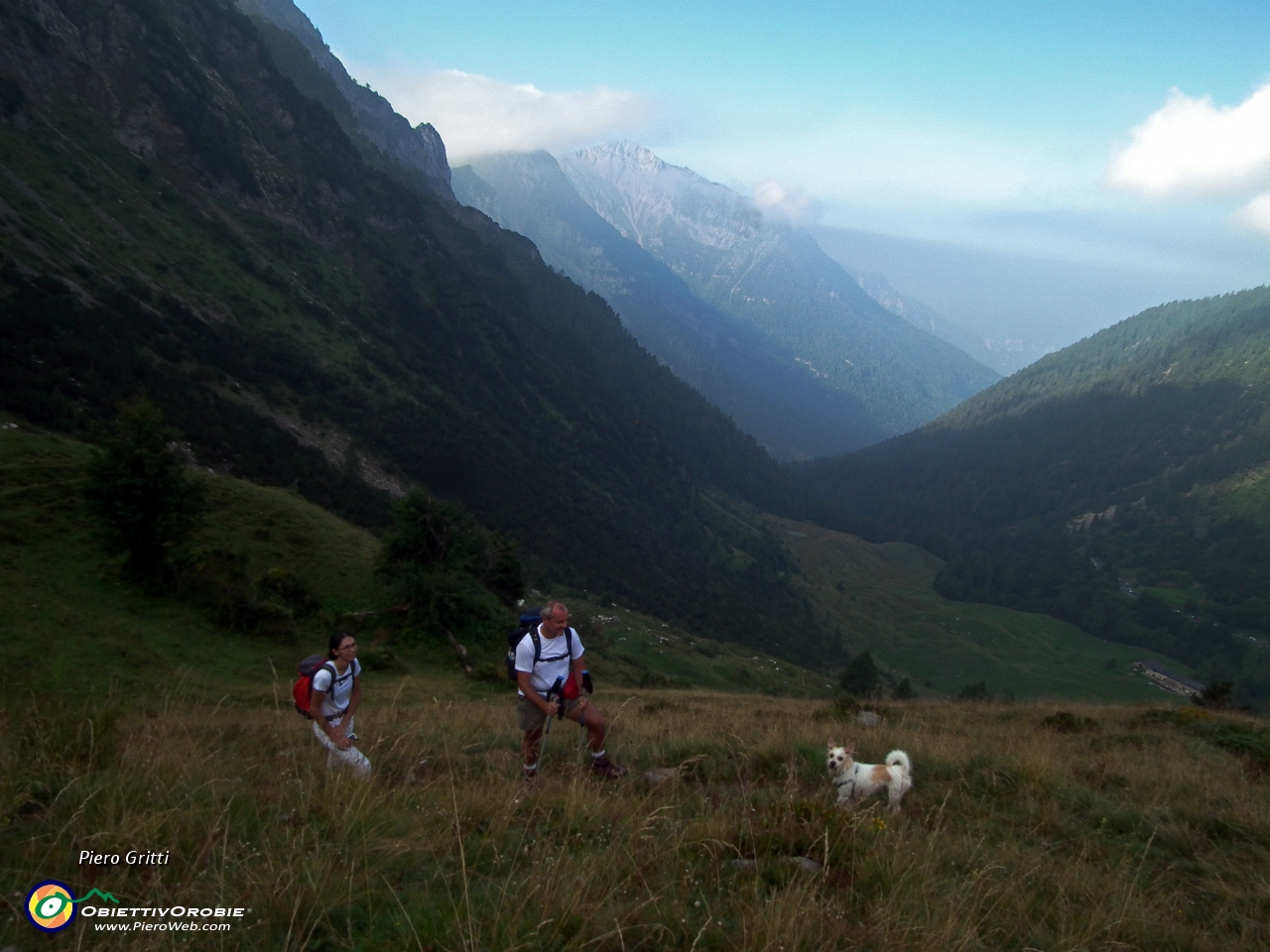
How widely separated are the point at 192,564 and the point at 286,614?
268cm

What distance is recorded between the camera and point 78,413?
30.5m

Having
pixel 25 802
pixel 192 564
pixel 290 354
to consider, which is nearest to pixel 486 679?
pixel 192 564

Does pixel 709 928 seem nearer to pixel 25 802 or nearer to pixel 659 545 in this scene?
pixel 25 802

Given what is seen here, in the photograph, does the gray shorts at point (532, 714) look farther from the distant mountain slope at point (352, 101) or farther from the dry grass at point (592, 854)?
the distant mountain slope at point (352, 101)

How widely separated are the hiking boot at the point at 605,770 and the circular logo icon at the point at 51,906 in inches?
148

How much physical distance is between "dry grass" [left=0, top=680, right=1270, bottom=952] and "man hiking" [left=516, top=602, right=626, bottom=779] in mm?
339

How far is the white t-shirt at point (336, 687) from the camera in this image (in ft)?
19.8

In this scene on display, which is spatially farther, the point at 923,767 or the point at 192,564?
the point at 192,564

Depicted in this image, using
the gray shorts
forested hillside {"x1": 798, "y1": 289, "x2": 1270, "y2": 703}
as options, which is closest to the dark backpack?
the gray shorts

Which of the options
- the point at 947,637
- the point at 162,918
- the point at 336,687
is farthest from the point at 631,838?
the point at 947,637

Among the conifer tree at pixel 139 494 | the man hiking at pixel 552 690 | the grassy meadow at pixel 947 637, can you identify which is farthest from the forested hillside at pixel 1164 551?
the conifer tree at pixel 139 494

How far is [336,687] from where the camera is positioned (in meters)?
6.25

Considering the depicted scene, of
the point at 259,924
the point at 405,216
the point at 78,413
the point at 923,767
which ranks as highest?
the point at 405,216

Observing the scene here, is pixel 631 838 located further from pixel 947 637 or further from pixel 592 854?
pixel 947 637
